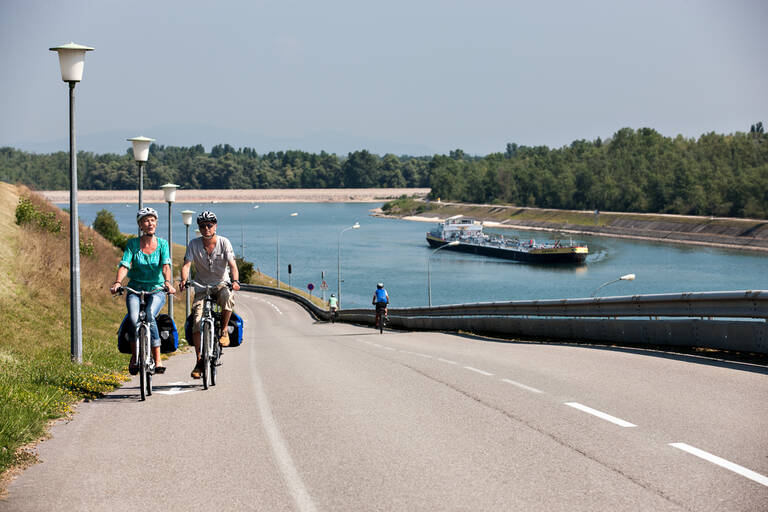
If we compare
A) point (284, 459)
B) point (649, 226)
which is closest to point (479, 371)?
point (284, 459)

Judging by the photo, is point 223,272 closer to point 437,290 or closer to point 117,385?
point 117,385

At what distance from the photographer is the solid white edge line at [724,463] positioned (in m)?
5.52

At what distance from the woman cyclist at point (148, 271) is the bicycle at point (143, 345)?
0.14 ft

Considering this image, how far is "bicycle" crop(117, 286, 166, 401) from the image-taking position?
886 centimetres

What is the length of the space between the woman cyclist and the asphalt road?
0.85 meters

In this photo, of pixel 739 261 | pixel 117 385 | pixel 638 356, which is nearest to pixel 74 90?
pixel 117 385

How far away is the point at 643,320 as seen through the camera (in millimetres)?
14438

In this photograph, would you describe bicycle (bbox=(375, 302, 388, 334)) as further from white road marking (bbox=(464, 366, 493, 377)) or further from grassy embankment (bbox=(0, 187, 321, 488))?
white road marking (bbox=(464, 366, 493, 377))

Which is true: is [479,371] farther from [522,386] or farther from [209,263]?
[209,263]

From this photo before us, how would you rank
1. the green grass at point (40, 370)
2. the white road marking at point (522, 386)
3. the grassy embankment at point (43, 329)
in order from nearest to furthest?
the green grass at point (40, 370)
the grassy embankment at point (43, 329)
the white road marking at point (522, 386)

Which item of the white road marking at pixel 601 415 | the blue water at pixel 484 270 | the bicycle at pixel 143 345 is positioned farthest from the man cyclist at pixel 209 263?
the blue water at pixel 484 270

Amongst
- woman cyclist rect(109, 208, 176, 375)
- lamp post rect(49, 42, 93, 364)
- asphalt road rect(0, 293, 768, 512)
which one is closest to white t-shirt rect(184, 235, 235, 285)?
woman cyclist rect(109, 208, 176, 375)

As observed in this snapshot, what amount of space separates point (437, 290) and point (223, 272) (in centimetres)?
7934

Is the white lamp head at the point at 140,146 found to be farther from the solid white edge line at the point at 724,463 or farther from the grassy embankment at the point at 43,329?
the solid white edge line at the point at 724,463
